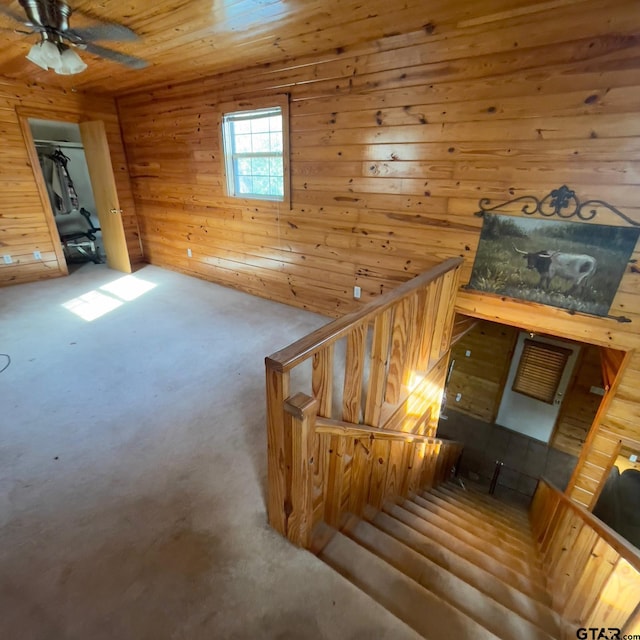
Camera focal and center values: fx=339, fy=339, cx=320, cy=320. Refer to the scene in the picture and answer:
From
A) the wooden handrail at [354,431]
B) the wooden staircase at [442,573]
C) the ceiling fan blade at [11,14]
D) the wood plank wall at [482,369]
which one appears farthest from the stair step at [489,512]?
the ceiling fan blade at [11,14]

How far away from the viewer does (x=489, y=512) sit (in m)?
3.24

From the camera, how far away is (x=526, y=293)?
251 cm

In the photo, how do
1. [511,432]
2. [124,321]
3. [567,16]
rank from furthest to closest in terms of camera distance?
[511,432] → [124,321] → [567,16]

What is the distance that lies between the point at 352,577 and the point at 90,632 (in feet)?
2.96

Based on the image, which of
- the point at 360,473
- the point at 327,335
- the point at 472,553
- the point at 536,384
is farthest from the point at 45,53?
the point at 536,384

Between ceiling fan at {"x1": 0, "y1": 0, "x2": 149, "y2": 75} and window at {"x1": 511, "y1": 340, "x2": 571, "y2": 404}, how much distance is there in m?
5.87

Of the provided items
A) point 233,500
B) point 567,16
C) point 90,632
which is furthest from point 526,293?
point 90,632

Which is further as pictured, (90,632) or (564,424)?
(564,424)

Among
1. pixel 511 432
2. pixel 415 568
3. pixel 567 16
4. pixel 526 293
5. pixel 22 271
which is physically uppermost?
pixel 567 16

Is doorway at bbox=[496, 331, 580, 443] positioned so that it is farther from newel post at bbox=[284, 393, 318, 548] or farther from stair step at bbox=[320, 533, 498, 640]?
newel post at bbox=[284, 393, 318, 548]

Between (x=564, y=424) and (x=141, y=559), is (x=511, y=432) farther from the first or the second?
(x=141, y=559)

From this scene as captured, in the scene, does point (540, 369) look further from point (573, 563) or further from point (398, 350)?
point (398, 350)

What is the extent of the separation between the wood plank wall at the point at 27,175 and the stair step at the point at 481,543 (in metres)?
5.20

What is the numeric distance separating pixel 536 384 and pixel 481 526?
343 centimetres
